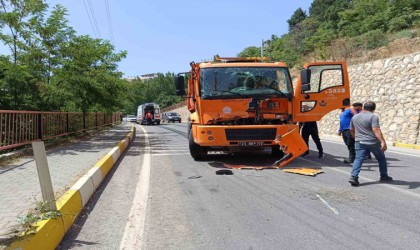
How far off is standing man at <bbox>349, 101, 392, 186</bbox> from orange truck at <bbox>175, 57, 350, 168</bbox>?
2152mm

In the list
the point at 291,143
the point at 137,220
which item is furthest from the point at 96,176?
the point at 291,143

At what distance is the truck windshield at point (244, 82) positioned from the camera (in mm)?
10266

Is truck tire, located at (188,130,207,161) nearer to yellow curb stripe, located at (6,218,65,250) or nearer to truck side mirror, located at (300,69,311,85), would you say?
truck side mirror, located at (300,69,311,85)

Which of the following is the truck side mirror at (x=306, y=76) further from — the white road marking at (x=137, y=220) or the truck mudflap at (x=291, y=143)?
the white road marking at (x=137, y=220)

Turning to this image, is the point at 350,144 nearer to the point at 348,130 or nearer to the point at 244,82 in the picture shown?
the point at 348,130

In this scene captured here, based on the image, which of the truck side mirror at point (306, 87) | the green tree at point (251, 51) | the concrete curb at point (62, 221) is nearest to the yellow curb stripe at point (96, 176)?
the concrete curb at point (62, 221)

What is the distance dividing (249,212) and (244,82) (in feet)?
17.2

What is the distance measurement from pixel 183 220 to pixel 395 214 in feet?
9.31

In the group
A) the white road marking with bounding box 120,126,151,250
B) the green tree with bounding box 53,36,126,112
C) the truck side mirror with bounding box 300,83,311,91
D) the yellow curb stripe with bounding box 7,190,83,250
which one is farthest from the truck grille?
the green tree with bounding box 53,36,126,112

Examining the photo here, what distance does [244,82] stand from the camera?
10.4 meters

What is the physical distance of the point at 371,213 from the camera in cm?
558

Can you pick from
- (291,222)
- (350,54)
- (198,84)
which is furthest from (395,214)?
(350,54)

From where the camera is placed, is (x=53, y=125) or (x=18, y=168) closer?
(x=18, y=168)

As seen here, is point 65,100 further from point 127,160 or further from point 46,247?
point 46,247
